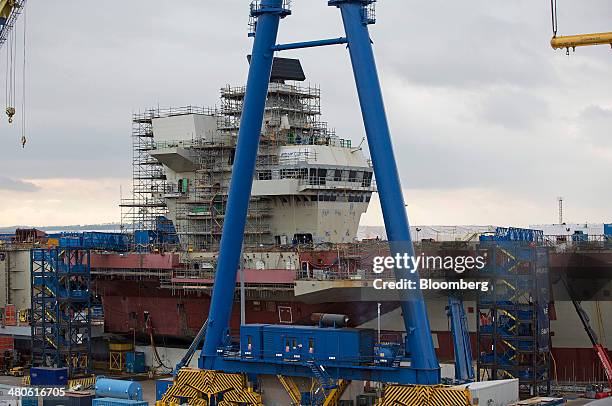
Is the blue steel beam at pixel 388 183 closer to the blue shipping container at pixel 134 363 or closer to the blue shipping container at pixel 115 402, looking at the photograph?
the blue shipping container at pixel 115 402

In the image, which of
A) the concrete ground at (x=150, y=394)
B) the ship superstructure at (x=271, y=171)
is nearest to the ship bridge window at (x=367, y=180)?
the ship superstructure at (x=271, y=171)

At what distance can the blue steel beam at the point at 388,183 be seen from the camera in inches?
1209

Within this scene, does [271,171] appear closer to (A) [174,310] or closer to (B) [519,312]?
(A) [174,310]

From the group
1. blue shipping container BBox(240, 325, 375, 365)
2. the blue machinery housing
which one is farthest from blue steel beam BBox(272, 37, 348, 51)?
blue shipping container BBox(240, 325, 375, 365)

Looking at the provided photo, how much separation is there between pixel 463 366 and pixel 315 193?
1631 cm

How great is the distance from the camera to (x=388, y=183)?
101 feet

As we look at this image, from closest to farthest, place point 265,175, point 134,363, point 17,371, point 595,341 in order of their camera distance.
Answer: point 595,341 → point 134,363 → point 17,371 → point 265,175

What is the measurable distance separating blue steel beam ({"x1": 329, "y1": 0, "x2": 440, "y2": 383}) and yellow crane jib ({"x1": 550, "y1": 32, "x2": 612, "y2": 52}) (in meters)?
13.1

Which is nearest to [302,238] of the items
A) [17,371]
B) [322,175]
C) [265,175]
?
[322,175]

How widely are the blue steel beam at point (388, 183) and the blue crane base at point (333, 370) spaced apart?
33cm

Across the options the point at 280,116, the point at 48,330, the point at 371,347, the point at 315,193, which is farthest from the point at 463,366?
the point at 48,330

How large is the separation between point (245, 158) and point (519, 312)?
13.4 metres

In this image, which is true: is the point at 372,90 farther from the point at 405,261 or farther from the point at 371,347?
the point at 371,347

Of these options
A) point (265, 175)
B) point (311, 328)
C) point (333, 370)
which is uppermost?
point (265, 175)
